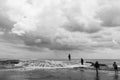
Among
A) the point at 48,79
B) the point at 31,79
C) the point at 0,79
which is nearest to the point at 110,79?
the point at 48,79

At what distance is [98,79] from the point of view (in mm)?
28203

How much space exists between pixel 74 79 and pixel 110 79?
5.39 meters

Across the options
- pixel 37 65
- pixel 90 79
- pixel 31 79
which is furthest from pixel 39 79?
pixel 37 65

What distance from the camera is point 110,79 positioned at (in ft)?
92.7

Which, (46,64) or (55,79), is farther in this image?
(46,64)

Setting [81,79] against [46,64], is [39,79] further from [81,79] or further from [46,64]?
[46,64]

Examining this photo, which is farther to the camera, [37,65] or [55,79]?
[37,65]

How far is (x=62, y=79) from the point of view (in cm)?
2794

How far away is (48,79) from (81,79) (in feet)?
16.1

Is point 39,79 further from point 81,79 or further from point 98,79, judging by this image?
point 98,79

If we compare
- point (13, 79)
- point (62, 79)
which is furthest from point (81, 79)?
point (13, 79)

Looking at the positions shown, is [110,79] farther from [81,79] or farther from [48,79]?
[48,79]

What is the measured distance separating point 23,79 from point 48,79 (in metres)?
3.69

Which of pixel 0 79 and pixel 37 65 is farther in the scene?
pixel 37 65
